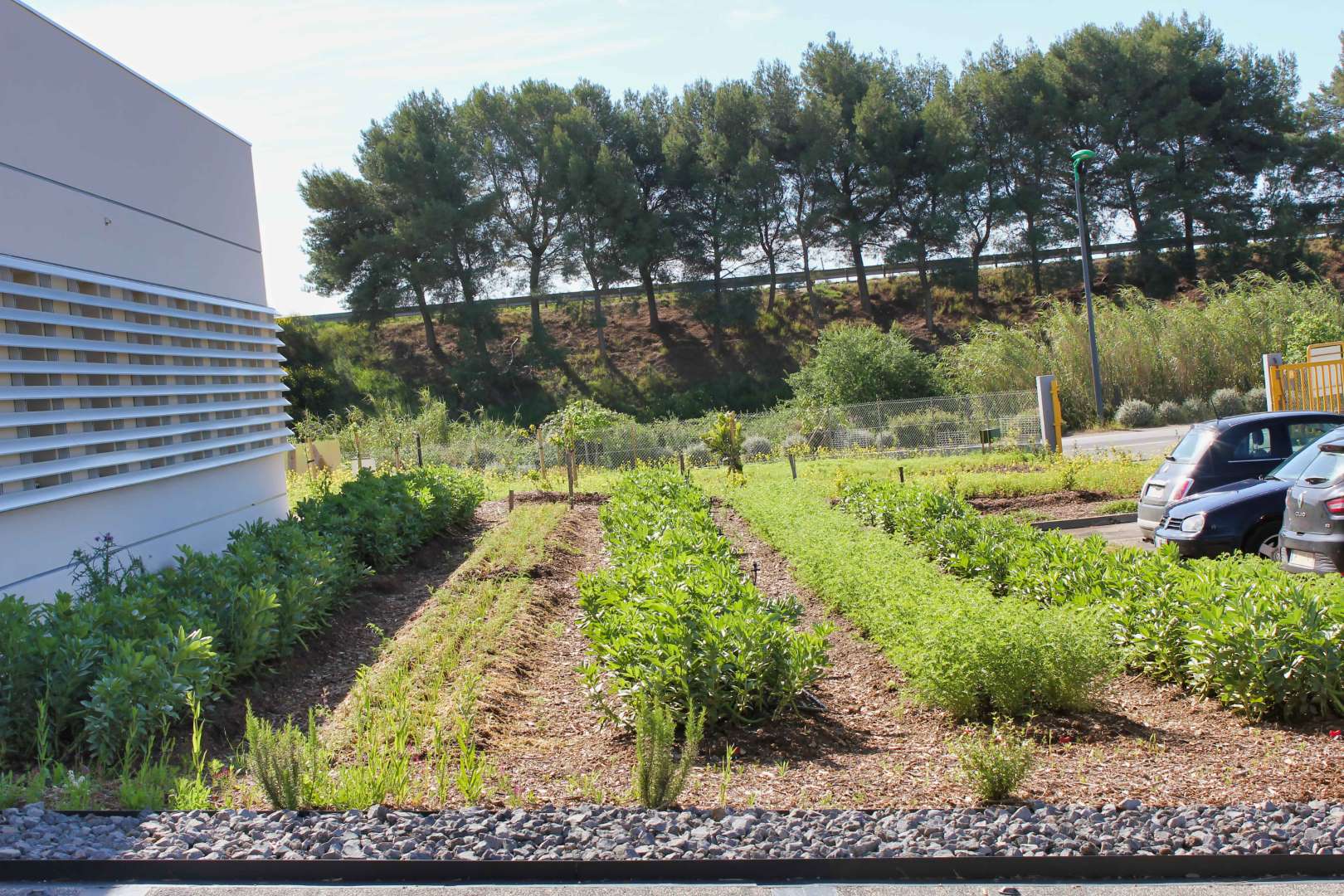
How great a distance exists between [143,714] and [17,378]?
368 cm

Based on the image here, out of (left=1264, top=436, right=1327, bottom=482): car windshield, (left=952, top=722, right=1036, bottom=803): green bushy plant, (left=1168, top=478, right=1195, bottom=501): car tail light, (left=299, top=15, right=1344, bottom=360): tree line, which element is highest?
(left=299, top=15, right=1344, bottom=360): tree line

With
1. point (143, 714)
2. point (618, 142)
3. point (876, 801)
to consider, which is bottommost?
point (876, 801)

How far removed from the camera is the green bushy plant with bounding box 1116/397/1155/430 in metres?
29.0

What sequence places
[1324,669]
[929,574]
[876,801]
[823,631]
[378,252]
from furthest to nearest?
[378,252] < [929,574] < [823,631] < [1324,669] < [876,801]

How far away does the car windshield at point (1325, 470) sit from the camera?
747 cm

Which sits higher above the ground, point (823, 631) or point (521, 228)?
point (521, 228)

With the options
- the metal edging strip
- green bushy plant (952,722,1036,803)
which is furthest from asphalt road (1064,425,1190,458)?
the metal edging strip

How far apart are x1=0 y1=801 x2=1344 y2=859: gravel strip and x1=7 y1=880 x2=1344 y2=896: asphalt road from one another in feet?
0.41

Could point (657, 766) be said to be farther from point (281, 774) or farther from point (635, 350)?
point (635, 350)

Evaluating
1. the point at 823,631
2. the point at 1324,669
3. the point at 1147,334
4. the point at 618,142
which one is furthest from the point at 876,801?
the point at 618,142

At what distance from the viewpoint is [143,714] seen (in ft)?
18.3

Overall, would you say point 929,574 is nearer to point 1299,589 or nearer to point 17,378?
point 1299,589

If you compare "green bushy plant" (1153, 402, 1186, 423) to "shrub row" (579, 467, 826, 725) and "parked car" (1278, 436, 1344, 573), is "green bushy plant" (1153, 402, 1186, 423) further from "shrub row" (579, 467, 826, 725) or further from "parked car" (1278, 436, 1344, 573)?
"shrub row" (579, 467, 826, 725)

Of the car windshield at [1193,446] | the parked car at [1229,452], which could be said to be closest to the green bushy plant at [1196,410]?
the parked car at [1229,452]
